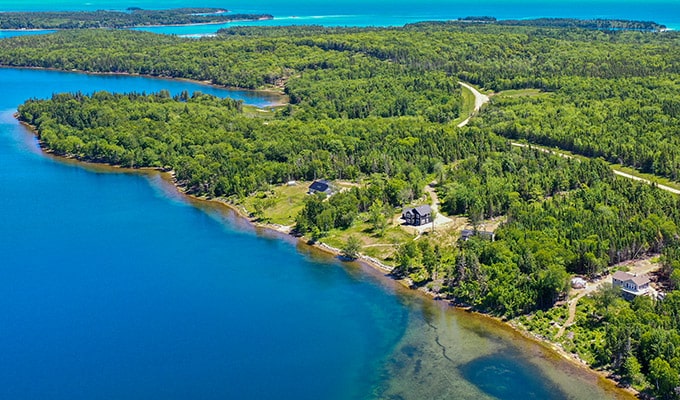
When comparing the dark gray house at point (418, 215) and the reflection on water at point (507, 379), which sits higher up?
the dark gray house at point (418, 215)

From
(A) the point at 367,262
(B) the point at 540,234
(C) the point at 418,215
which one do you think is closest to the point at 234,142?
(C) the point at 418,215

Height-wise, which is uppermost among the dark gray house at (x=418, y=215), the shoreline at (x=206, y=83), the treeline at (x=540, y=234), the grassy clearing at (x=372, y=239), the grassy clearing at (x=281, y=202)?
the treeline at (x=540, y=234)

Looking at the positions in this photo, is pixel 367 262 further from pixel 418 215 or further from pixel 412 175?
pixel 412 175

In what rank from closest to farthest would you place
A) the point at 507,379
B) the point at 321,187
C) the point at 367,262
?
the point at 507,379 → the point at 367,262 → the point at 321,187

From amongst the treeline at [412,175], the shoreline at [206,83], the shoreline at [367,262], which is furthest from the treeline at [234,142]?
the shoreline at [206,83]

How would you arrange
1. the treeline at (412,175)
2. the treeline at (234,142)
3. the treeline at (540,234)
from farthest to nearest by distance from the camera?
the treeline at (234,142) < the treeline at (412,175) < the treeline at (540,234)

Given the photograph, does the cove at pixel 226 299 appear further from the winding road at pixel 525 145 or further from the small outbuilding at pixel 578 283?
the winding road at pixel 525 145
